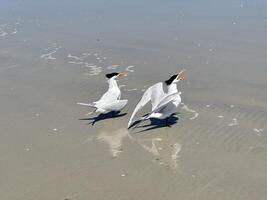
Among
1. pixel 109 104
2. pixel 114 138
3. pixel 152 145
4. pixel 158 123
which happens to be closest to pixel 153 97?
pixel 158 123

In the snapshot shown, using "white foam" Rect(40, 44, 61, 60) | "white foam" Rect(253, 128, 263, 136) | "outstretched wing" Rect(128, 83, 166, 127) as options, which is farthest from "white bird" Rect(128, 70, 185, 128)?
"white foam" Rect(40, 44, 61, 60)

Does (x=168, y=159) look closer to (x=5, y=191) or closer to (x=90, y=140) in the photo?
(x=90, y=140)

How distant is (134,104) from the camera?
407 inches

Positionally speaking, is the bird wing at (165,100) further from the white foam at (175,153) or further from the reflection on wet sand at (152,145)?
the white foam at (175,153)

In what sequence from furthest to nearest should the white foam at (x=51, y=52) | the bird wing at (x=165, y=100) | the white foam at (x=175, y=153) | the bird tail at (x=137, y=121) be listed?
the white foam at (x=51, y=52), the bird tail at (x=137, y=121), the bird wing at (x=165, y=100), the white foam at (x=175, y=153)

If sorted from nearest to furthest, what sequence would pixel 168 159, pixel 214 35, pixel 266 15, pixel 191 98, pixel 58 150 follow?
pixel 168 159, pixel 58 150, pixel 191 98, pixel 214 35, pixel 266 15

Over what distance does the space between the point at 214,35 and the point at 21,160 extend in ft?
26.7

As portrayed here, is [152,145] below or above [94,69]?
above

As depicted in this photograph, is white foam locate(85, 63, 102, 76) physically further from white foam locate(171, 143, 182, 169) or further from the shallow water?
white foam locate(171, 143, 182, 169)

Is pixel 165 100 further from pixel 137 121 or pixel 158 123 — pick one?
pixel 137 121

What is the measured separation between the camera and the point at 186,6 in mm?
18328

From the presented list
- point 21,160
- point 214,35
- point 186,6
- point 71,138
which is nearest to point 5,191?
point 21,160

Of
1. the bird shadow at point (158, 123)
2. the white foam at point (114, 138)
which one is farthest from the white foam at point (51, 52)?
the white foam at point (114, 138)

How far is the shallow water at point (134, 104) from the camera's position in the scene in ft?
23.6
